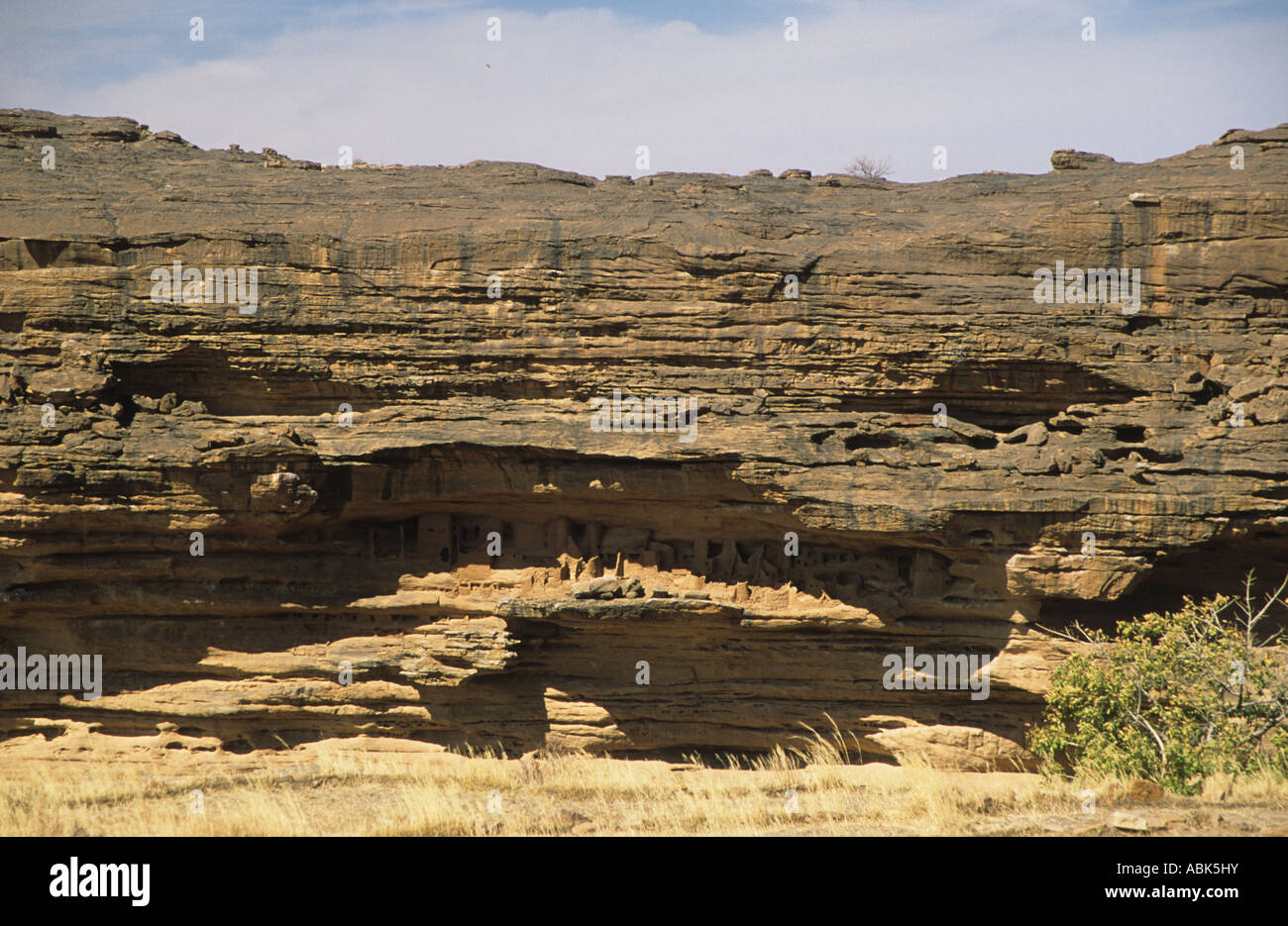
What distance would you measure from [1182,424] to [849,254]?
15.8 feet

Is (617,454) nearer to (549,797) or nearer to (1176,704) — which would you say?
(549,797)

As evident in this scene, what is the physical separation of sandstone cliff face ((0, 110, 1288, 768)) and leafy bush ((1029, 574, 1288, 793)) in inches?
31.6

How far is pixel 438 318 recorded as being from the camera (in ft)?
49.0

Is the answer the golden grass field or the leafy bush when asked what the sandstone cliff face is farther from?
the leafy bush

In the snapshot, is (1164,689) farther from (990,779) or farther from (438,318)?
(438,318)

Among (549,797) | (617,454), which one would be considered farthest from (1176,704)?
(549,797)

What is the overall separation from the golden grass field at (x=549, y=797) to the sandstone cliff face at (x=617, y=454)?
1.58ft

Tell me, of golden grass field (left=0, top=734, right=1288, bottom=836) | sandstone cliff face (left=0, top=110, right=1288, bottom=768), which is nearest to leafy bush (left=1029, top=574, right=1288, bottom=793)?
golden grass field (left=0, top=734, right=1288, bottom=836)

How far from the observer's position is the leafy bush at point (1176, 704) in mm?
12523

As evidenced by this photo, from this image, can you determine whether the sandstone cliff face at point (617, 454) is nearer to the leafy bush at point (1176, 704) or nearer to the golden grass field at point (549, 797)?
the golden grass field at point (549, 797)

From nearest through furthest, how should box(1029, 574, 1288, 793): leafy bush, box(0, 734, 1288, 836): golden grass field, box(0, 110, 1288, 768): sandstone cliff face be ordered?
box(0, 734, 1288, 836): golden grass field < box(1029, 574, 1288, 793): leafy bush < box(0, 110, 1288, 768): sandstone cliff face

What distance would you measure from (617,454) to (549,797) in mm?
Result: 4468

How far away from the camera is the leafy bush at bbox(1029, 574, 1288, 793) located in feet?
41.1

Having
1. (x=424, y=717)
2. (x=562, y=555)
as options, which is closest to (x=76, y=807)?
(x=424, y=717)
